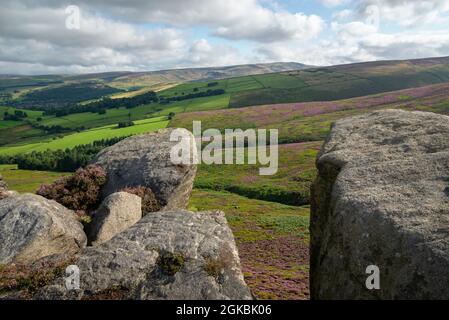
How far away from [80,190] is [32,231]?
26.8 feet

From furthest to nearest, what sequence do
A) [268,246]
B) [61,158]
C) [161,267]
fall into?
[61,158] < [268,246] < [161,267]

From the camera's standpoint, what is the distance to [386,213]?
33.8 feet

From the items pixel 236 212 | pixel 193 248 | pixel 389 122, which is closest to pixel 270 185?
pixel 236 212

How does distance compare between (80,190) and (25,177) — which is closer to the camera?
(80,190)

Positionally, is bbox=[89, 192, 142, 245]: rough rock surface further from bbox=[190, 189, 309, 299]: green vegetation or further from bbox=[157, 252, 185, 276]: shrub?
bbox=[157, 252, 185, 276]: shrub

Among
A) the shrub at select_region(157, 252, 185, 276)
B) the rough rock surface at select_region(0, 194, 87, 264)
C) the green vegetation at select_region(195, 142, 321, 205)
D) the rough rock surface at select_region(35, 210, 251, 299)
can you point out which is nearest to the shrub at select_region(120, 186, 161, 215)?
the rough rock surface at select_region(0, 194, 87, 264)

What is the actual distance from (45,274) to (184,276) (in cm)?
407

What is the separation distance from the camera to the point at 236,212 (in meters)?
53.1

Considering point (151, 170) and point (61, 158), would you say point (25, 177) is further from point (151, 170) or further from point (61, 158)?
point (151, 170)

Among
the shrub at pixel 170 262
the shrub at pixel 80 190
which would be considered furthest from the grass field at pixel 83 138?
the shrub at pixel 170 262

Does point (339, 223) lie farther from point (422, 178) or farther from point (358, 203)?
point (422, 178)

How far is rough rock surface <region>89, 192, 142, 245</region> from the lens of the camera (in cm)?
1900

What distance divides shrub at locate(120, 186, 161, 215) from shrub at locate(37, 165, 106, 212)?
8.32ft

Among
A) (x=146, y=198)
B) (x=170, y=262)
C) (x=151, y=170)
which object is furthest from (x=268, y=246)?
(x=170, y=262)
